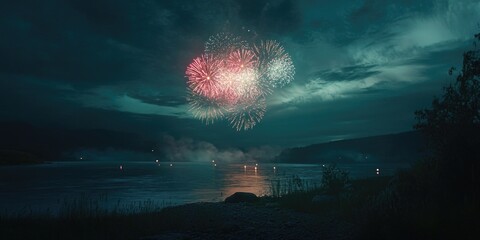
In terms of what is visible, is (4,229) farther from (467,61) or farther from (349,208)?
(467,61)

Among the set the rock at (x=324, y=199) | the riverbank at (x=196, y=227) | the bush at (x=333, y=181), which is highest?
the bush at (x=333, y=181)

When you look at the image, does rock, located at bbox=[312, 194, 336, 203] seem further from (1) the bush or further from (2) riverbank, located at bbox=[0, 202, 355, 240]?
(2) riverbank, located at bbox=[0, 202, 355, 240]

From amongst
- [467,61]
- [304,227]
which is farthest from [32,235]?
[467,61]

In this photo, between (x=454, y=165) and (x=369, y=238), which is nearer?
(x=369, y=238)

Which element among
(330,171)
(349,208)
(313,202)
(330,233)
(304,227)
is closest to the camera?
(330,233)

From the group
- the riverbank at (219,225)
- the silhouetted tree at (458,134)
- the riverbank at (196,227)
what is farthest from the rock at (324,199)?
the silhouetted tree at (458,134)

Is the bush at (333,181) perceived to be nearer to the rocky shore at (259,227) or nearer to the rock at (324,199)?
the rock at (324,199)

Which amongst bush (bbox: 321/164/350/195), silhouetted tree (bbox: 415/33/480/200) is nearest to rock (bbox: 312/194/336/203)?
bush (bbox: 321/164/350/195)

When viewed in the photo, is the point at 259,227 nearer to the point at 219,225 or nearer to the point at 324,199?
the point at 219,225
